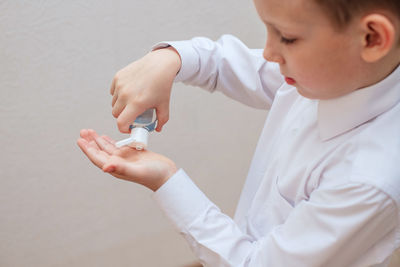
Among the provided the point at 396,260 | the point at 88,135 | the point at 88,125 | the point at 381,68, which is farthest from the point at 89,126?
the point at 396,260

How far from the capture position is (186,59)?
658mm

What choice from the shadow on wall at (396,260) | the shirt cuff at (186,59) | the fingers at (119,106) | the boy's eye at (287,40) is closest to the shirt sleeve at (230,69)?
the shirt cuff at (186,59)

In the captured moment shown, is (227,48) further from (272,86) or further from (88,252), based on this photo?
(88,252)

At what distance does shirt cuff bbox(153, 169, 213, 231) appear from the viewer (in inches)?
22.5

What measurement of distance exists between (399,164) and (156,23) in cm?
67

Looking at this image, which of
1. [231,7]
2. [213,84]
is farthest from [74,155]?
[231,7]

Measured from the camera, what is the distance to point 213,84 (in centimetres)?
73

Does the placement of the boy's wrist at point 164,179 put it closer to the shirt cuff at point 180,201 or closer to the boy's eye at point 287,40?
the shirt cuff at point 180,201

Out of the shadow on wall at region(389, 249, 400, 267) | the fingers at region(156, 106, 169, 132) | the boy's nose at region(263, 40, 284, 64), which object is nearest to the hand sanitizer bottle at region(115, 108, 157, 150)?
the fingers at region(156, 106, 169, 132)

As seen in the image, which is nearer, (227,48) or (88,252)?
(227,48)

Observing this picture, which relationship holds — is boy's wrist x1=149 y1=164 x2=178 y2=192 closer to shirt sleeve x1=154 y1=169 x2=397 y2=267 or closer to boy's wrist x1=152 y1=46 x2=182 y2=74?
shirt sleeve x1=154 y1=169 x2=397 y2=267

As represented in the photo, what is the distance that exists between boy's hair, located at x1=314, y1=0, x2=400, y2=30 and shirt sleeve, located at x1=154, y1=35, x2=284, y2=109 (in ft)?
0.92

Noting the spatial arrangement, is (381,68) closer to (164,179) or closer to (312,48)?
(312,48)

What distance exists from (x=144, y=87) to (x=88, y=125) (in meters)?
0.42
